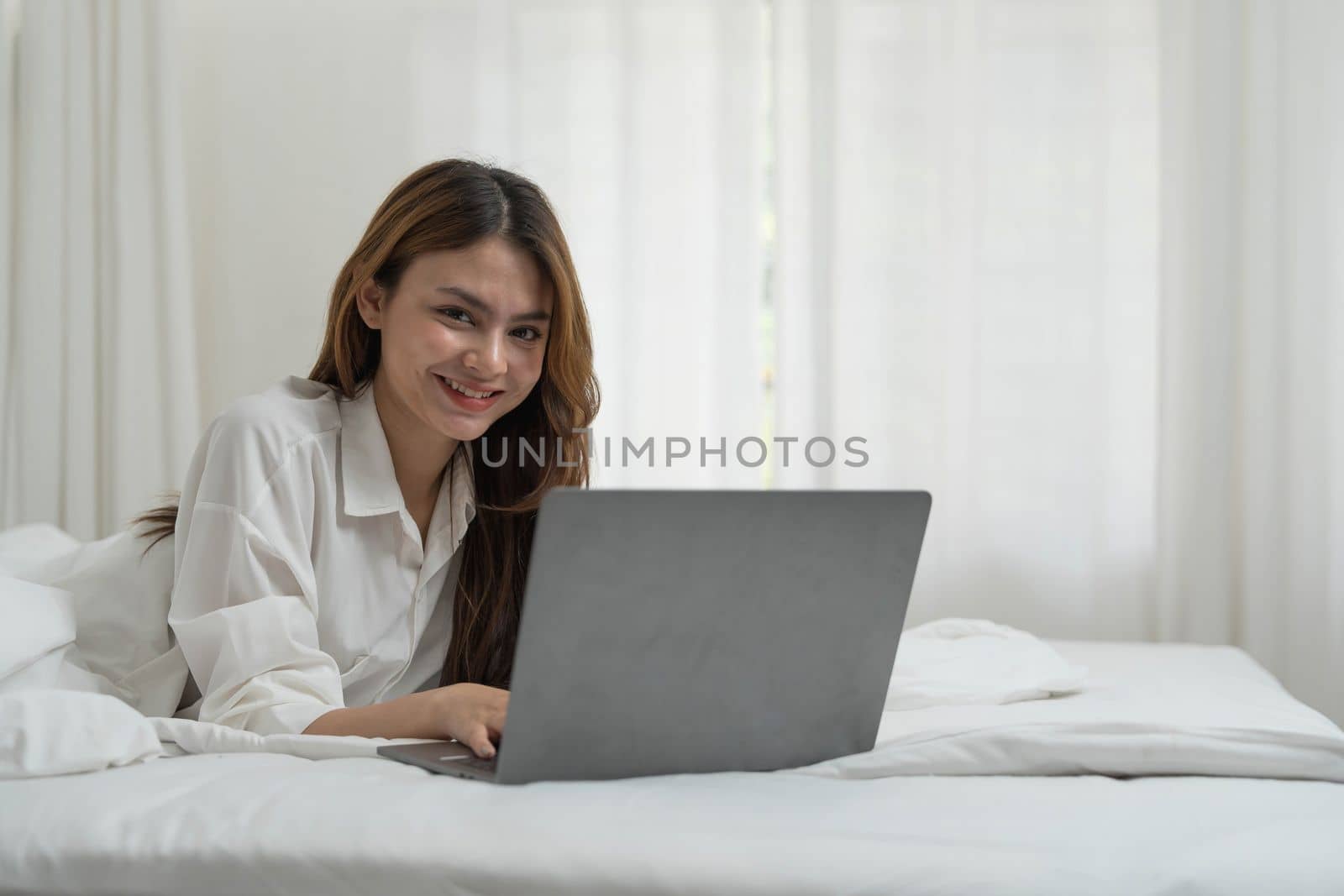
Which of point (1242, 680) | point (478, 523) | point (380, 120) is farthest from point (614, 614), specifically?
point (380, 120)

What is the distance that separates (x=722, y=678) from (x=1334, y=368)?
2.33 metres

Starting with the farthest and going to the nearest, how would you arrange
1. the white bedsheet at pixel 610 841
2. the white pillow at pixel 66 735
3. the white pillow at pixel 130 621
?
the white pillow at pixel 130 621
the white pillow at pixel 66 735
the white bedsheet at pixel 610 841

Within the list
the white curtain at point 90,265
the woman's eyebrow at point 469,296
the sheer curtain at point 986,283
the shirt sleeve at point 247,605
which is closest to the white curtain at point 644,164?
the sheer curtain at point 986,283

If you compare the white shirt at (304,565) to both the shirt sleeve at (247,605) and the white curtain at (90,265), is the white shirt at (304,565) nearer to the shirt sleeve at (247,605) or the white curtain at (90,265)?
the shirt sleeve at (247,605)

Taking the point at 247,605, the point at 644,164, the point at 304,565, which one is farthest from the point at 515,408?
the point at 644,164

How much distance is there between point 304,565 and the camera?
128 centimetres

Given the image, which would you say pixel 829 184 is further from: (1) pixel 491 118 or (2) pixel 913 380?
(1) pixel 491 118

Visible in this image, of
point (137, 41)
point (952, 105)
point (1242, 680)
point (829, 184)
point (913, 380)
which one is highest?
point (137, 41)

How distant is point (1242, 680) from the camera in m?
1.53

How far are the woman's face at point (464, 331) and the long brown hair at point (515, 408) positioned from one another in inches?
0.8

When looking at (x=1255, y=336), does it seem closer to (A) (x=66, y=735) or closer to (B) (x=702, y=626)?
(B) (x=702, y=626)

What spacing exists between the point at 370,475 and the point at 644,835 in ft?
2.16

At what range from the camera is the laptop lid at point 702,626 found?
Result: 878mm

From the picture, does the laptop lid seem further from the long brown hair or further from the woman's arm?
the long brown hair
